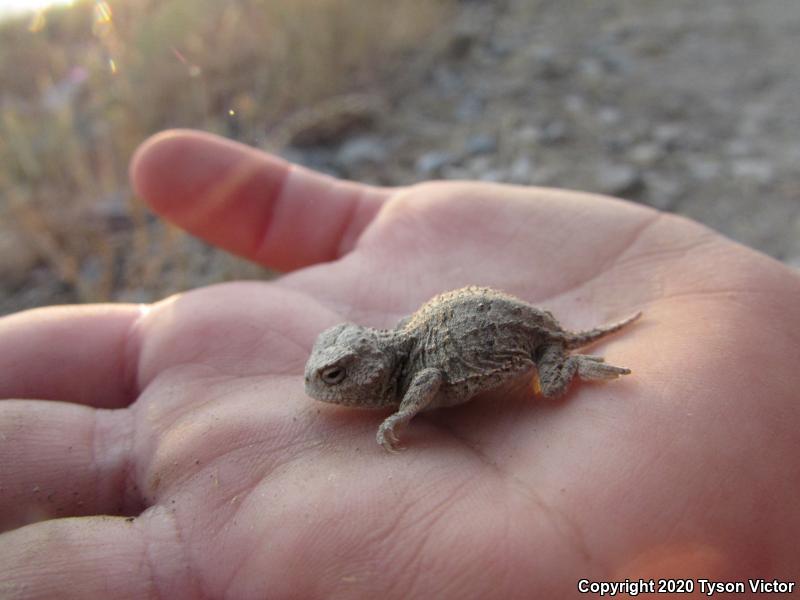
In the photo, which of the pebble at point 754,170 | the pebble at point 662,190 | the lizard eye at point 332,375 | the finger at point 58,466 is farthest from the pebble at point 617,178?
the finger at point 58,466

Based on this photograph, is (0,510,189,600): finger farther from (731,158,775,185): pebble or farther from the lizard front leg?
(731,158,775,185): pebble

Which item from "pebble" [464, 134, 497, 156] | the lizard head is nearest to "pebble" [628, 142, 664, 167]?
"pebble" [464, 134, 497, 156]

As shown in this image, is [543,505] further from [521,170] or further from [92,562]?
[521,170]

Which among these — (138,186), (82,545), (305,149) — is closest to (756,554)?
(82,545)

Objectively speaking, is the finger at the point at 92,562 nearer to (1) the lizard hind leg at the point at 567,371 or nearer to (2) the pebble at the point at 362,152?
(1) the lizard hind leg at the point at 567,371

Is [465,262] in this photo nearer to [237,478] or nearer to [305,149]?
[237,478]

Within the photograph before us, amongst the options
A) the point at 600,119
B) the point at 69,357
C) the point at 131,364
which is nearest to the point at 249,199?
the point at 131,364

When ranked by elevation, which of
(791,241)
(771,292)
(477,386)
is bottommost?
(791,241)
